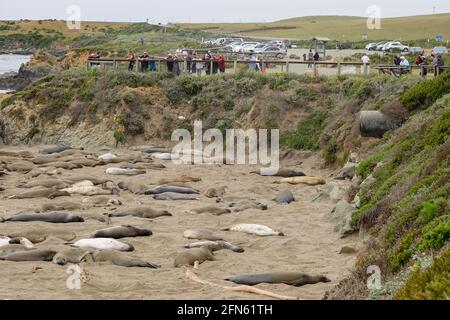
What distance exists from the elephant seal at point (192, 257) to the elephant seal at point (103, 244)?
50.9 inches

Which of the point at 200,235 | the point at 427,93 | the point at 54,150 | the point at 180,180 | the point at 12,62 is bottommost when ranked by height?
the point at 54,150

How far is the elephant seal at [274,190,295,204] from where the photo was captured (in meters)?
21.3

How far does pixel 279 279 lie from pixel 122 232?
455 centimetres

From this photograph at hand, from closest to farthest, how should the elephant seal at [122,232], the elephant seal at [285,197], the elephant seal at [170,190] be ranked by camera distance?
the elephant seal at [122,232]
the elephant seal at [285,197]
the elephant seal at [170,190]

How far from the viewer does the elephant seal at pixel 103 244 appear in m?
15.2

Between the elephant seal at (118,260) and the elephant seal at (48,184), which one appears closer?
the elephant seal at (118,260)

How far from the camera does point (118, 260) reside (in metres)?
14.4

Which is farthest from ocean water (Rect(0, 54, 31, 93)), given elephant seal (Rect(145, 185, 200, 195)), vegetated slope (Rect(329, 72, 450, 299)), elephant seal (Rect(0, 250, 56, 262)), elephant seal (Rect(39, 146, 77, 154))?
elephant seal (Rect(0, 250, 56, 262))

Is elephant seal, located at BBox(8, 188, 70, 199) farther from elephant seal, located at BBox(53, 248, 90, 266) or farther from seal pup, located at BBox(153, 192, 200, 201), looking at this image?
elephant seal, located at BBox(53, 248, 90, 266)

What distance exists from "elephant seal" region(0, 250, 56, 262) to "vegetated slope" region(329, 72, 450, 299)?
5454 mm

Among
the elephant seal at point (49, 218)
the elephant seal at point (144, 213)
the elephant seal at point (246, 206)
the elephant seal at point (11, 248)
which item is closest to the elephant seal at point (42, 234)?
the elephant seal at point (11, 248)

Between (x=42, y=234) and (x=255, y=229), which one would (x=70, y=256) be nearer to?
(x=42, y=234)

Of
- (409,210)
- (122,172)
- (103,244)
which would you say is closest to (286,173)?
(122,172)

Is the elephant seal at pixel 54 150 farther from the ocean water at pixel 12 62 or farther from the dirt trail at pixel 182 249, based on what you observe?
the ocean water at pixel 12 62
